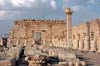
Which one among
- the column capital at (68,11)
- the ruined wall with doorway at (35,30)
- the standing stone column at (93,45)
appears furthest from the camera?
the ruined wall with doorway at (35,30)

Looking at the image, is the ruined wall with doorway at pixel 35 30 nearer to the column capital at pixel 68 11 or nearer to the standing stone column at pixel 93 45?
the column capital at pixel 68 11

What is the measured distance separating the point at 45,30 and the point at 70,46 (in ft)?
84.9

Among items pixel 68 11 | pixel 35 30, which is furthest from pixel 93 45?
pixel 35 30

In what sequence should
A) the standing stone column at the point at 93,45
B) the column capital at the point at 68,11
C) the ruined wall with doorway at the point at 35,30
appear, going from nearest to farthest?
the standing stone column at the point at 93,45 < the column capital at the point at 68,11 < the ruined wall with doorway at the point at 35,30

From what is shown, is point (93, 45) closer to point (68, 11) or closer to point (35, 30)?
point (68, 11)

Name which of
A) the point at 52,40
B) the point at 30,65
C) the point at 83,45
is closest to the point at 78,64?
the point at 30,65

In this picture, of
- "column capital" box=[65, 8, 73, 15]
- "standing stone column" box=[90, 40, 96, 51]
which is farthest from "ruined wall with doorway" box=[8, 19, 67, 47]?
"standing stone column" box=[90, 40, 96, 51]

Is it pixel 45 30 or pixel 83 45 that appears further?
pixel 45 30

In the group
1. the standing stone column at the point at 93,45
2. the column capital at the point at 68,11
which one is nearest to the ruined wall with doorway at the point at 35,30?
the column capital at the point at 68,11

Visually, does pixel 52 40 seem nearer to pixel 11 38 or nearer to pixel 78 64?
pixel 11 38

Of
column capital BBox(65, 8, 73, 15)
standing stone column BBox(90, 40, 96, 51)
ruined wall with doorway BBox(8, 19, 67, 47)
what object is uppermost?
column capital BBox(65, 8, 73, 15)

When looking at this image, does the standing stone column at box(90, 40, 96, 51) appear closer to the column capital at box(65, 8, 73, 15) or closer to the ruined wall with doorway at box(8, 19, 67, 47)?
the column capital at box(65, 8, 73, 15)

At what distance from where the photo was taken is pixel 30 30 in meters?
63.8

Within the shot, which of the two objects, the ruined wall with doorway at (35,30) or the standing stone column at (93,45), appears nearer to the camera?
the standing stone column at (93,45)
